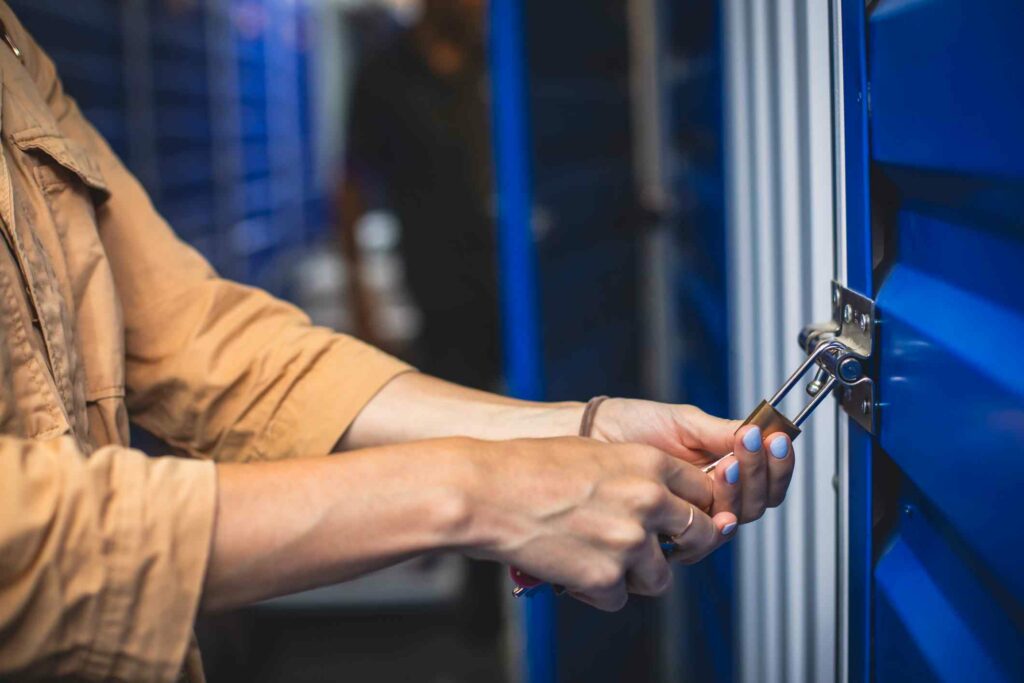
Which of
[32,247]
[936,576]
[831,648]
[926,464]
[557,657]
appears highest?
[32,247]

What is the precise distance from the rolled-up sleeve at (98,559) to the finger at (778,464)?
1.92 feet

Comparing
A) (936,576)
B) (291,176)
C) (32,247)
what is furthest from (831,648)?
(291,176)

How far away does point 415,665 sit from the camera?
3.66 meters

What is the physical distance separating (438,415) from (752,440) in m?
0.46

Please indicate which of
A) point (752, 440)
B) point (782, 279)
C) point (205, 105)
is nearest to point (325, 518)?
point (752, 440)

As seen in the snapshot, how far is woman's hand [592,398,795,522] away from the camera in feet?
3.74

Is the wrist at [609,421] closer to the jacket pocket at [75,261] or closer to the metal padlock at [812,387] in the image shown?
the metal padlock at [812,387]

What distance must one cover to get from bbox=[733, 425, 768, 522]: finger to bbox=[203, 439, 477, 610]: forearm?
342mm

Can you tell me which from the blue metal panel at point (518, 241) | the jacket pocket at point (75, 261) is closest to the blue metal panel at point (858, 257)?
the jacket pocket at point (75, 261)

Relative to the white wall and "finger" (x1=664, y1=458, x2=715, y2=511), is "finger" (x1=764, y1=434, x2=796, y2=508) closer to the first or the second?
"finger" (x1=664, y1=458, x2=715, y2=511)

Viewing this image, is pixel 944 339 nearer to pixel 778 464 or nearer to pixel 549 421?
pixel 778 464

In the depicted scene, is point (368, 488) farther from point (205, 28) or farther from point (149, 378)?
point (205, 28)

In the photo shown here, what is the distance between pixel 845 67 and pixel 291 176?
7673 millimetres

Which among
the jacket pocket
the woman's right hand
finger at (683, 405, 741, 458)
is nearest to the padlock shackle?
finger at (683, 405, 741, 458)
